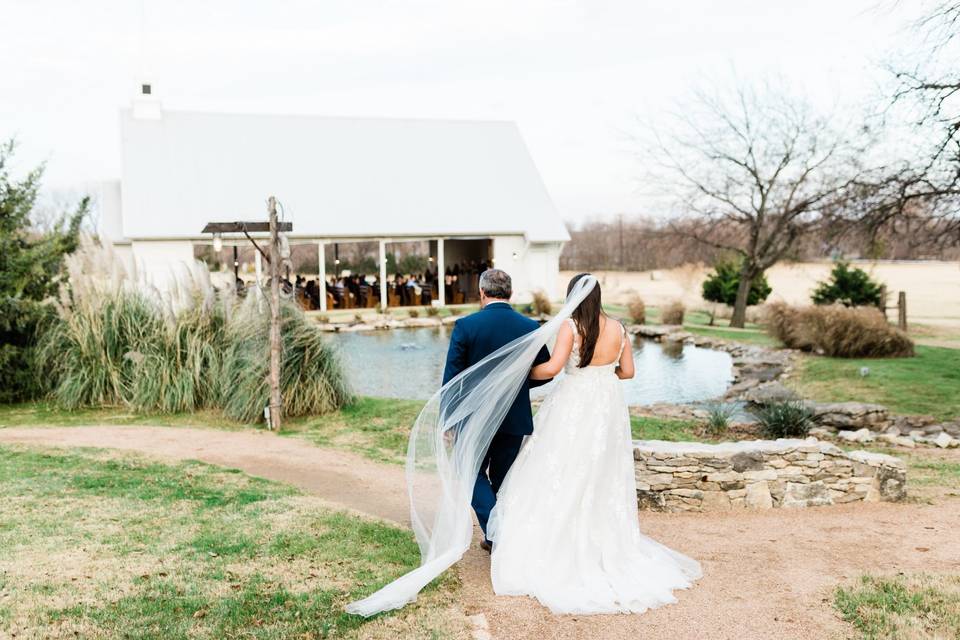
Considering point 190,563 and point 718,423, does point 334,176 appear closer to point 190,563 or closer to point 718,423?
point 718,423

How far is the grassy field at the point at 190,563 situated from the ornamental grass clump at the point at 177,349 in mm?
3831

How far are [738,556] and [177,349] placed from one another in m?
8.76

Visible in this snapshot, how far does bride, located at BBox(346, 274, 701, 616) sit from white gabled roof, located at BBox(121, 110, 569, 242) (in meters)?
20.3

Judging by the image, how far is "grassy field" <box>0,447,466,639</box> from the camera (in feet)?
14.2

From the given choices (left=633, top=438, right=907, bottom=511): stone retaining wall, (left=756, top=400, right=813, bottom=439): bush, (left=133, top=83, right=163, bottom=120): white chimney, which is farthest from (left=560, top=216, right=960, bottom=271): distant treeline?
(left=133, top=83, right=163, bottom=120): white chimney

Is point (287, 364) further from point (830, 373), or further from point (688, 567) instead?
point (830, 373)

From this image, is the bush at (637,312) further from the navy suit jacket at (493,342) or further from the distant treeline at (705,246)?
the navy suit jacket at (493,342)

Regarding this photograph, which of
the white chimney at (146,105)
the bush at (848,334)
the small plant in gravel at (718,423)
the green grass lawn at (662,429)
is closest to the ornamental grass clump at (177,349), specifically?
the green grass lawn at (662,429)

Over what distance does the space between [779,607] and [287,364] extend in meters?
8.12

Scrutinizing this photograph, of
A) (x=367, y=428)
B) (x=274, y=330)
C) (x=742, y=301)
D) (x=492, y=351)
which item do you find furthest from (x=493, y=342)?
(x=742, y=301)

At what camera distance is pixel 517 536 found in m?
5.07

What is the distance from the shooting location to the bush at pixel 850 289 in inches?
970

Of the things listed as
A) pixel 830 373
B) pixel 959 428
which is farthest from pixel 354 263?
pixel 959 428

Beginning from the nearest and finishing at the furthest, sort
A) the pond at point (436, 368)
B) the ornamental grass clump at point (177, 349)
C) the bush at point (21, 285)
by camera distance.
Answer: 1. the ornamental grass clump at point (177, 349)
2. the bush at point (21, 285)
3. the pond at point (436, 368)
